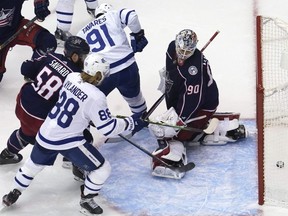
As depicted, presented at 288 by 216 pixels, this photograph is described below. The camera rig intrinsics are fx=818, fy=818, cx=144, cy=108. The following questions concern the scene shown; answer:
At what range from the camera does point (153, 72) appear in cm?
550

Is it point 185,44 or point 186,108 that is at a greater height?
point 185,44

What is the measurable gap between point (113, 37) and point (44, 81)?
1.90ft

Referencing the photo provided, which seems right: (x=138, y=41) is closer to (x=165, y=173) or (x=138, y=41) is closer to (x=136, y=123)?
(x=136, y=123)

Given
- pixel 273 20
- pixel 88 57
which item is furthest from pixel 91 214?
pixel 273 20

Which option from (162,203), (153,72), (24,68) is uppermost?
(24,68)

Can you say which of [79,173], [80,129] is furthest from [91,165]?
[79,173]

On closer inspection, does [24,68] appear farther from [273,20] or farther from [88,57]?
[273,20]

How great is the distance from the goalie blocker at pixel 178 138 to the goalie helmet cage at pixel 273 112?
0.18 meters

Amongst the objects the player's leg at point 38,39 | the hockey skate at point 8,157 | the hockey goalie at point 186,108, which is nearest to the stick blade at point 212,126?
the hockey goalie at point 186,108

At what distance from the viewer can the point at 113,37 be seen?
4.57 metres

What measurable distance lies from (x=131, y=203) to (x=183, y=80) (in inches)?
28.2

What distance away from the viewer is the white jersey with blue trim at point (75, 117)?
3918mm

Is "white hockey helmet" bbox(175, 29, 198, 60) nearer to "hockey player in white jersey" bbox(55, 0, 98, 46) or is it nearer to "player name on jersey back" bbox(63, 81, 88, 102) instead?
"player name on jersey back" bbox(63, 81, 88, 102)

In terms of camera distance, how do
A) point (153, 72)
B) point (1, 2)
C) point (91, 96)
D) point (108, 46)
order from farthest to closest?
1. point (153, 72)
2. point (1, 2)
3. point (108, 46)
4. point (91, 96)
